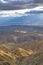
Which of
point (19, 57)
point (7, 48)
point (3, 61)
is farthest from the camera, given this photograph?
point (7, 48)

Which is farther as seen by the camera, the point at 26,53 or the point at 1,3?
the point at 1,3

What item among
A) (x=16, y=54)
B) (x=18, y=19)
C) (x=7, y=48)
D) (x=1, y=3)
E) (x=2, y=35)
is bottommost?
(x=16, y=54)

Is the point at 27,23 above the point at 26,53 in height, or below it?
above

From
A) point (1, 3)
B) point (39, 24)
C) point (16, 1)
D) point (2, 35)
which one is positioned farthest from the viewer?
point (16, 1)

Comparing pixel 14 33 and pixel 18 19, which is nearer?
pixel 14 33

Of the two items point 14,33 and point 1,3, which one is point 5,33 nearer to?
point 14,33

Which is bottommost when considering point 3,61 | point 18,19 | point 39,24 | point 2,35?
point 3,61

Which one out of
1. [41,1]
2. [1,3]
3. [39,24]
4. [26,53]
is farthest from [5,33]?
[41,1]

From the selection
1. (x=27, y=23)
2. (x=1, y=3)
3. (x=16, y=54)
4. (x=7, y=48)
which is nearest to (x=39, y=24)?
(x=27, y=23)

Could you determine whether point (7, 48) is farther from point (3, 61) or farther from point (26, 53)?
point (3, 61)

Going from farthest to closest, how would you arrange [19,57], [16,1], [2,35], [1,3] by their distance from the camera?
[16,1] < [1,3] < [2,35] < [19,57]
